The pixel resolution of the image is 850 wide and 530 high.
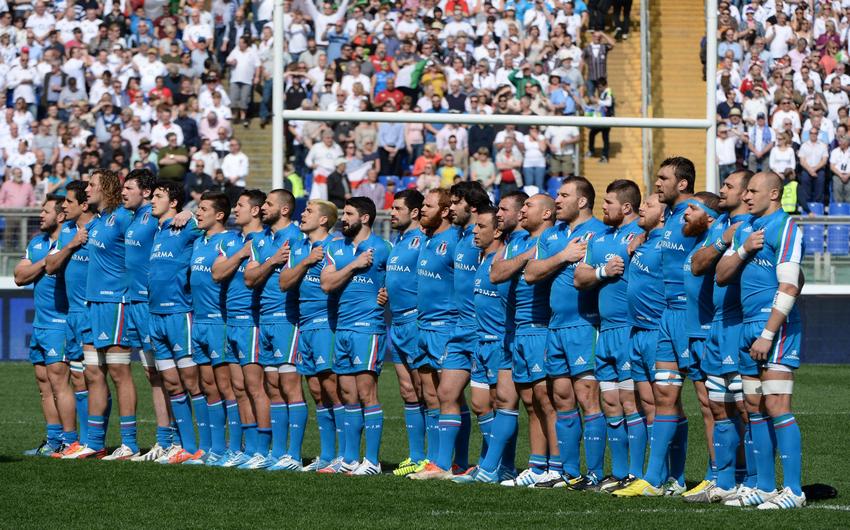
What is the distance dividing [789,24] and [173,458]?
15230 millimetres

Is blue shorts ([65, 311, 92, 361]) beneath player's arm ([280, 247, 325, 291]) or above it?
beneath

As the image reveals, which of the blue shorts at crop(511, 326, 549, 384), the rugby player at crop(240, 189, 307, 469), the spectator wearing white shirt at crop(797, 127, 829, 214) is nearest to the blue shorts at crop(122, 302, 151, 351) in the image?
the rugby player at crop(240, 189, 307, 469)

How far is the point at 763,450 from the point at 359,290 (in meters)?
3.67

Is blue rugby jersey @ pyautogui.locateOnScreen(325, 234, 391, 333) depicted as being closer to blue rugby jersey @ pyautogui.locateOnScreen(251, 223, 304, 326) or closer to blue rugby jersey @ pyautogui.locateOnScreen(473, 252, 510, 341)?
blue rugby jersey @ pyautogui.locateOnScreen(251, 223, 304, 326)

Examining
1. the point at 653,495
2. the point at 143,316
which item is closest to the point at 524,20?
the point at 143,316

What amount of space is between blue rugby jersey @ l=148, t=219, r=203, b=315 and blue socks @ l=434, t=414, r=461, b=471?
2550mm

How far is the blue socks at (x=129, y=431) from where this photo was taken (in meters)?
12.8

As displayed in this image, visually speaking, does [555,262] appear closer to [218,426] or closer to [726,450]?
[726,450]

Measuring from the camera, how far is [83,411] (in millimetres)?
13281

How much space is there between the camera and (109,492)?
10680mm

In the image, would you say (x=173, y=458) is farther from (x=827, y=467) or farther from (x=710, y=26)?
(x=710, y=26)

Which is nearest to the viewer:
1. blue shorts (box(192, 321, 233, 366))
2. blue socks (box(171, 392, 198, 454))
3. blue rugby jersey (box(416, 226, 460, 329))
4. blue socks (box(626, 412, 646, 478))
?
blue socks (box(626, 412, 646, 478))

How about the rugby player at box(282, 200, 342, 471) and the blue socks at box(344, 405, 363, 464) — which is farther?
the rugby player at box(282, 200, 342, 471)

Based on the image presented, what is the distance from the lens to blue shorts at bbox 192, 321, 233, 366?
12406 mm
